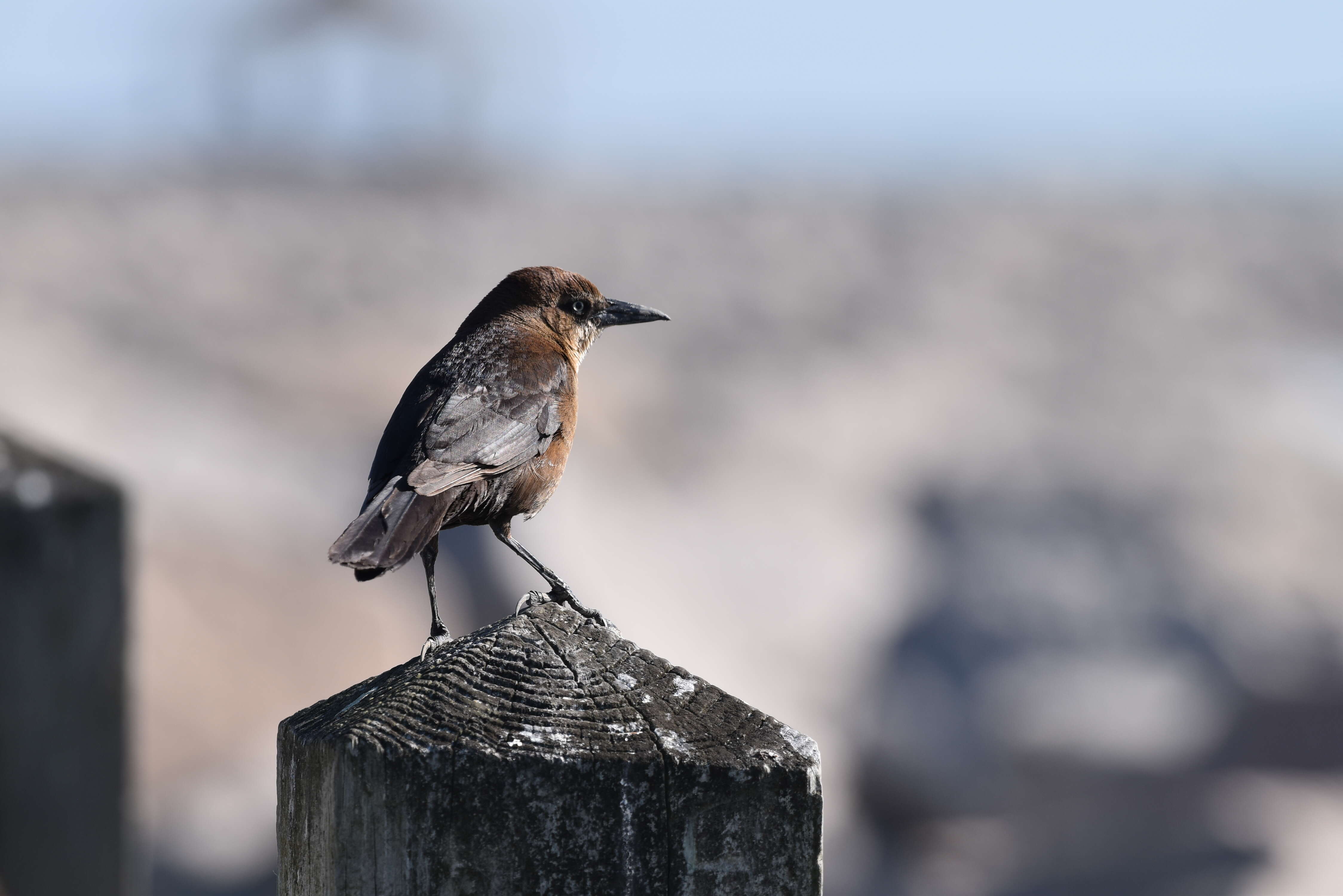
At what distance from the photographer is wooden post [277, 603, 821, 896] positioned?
5.33 ft

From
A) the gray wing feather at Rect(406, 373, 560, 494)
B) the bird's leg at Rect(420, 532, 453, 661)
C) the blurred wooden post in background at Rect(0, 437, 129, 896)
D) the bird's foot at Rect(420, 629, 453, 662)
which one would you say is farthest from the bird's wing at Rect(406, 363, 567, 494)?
the blurred wooden post in background at Rect(0, 437, 129, 896)

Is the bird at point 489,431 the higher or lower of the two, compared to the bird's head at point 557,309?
lower

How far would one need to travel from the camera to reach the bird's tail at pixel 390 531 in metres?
2.35

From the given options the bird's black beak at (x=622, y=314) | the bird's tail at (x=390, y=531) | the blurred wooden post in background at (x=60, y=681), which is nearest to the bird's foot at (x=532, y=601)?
the bird's tail at (x=390, y=531)

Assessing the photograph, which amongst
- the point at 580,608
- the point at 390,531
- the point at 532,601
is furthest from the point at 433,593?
the point at 532,601

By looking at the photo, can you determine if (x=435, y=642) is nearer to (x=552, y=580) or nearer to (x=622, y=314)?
(x=552, y=580)

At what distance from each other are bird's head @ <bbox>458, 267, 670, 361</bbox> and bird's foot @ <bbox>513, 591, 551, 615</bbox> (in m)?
1.23

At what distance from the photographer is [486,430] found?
118 inches

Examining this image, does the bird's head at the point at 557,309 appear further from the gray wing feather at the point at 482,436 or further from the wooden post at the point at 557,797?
the wooden post at the point at 557,797

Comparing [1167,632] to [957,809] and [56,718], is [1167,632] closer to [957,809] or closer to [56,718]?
[957,809]

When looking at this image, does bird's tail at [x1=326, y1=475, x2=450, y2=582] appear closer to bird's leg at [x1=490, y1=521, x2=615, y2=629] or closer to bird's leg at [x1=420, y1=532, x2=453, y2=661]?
bird's leg at [x1=420, y1=532, x2=453, y2=661]

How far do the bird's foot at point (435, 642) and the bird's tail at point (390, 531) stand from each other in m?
0.13

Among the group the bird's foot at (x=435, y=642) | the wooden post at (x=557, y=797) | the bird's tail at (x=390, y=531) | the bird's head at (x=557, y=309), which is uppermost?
the bird's head at (x=557, y=309)

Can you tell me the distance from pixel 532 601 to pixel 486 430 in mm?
844
